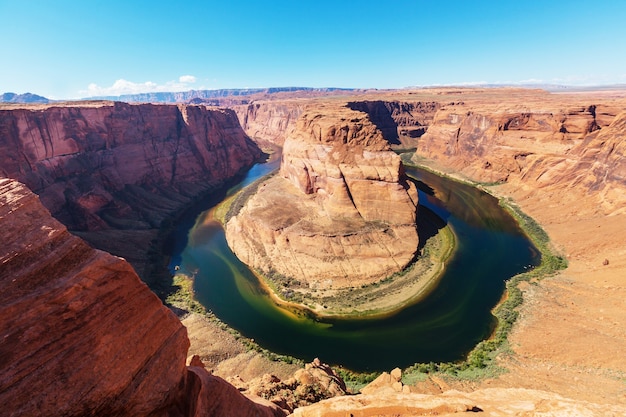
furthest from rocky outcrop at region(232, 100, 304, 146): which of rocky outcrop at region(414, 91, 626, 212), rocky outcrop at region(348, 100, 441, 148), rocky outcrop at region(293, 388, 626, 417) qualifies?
rocky outcrop at region(293, 388, 626, 417)

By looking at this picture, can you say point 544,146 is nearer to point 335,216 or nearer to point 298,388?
point 335,216

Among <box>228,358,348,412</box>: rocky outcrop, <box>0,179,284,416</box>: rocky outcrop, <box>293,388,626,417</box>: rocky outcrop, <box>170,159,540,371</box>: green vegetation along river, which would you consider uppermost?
<box>0,179,284,416</box>: rocky outcrop

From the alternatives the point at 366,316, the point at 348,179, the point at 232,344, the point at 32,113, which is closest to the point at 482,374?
the point at 366,316

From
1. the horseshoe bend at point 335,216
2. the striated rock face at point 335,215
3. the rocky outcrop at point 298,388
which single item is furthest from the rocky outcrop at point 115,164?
the rocky outcrop at point 298,388

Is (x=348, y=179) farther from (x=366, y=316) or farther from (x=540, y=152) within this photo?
(x=540, y=152)

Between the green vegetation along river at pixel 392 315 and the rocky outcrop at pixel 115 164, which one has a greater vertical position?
the rocky outcrop at pixel 115 164

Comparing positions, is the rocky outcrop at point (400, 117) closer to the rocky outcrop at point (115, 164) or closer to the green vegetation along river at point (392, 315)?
the rocky outcrop at point (115, 164)

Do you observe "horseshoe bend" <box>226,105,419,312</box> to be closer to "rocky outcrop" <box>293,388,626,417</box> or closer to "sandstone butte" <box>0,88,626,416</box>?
"sandstone butte" <box>0,88,626,416</box>
